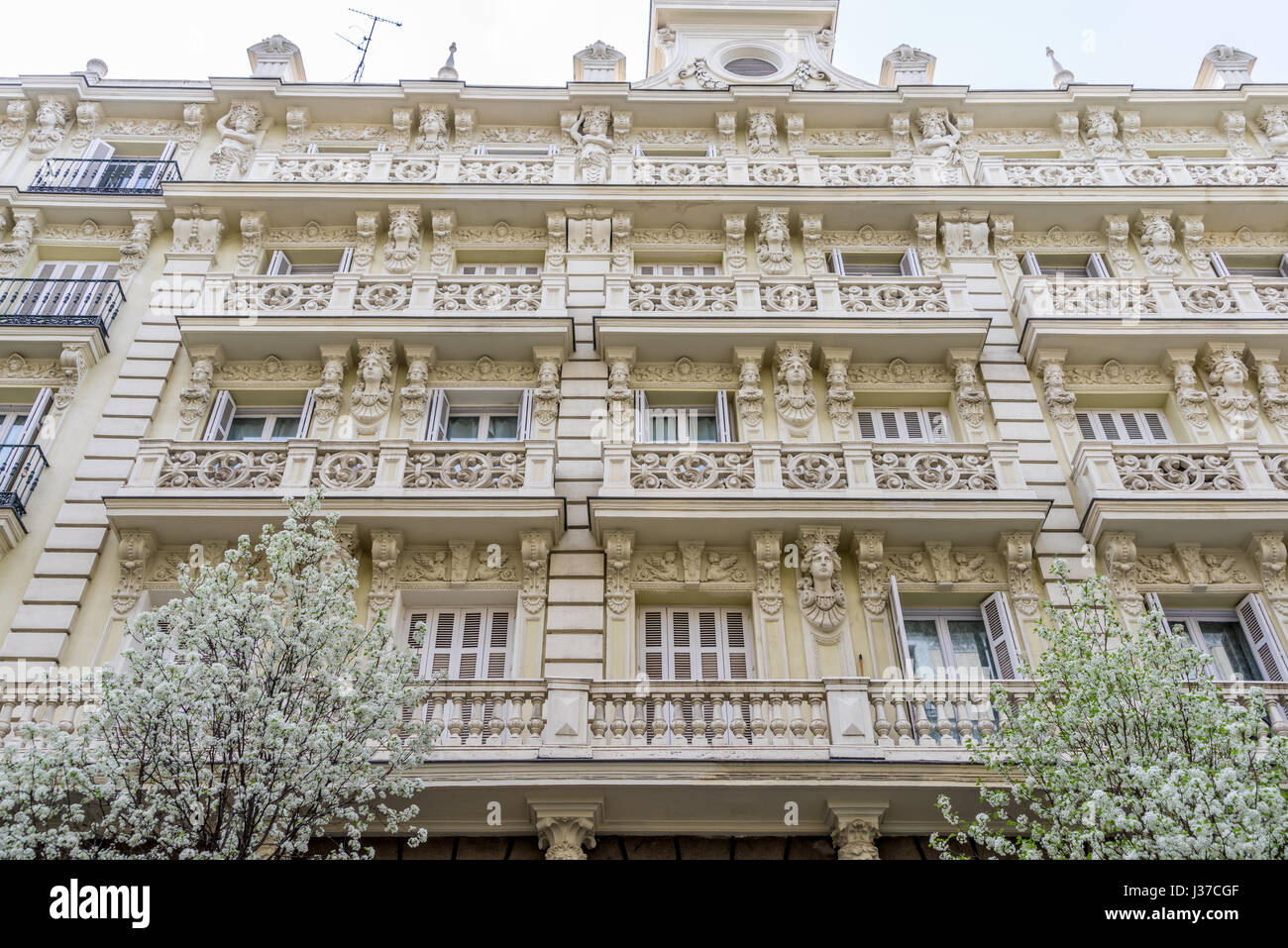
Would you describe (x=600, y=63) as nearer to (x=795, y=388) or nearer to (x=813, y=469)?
(x=795, y=388)

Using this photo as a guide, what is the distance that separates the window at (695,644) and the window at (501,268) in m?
7.86

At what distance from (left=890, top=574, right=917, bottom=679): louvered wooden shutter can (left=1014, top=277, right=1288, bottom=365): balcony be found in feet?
18.8

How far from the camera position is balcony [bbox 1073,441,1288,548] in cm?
1428

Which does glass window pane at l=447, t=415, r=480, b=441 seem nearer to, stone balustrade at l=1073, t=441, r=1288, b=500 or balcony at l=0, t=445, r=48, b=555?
balcony at l=0, t=445, r=48, b=555

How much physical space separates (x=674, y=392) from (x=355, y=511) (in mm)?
5717

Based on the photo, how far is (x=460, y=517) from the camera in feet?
46.9

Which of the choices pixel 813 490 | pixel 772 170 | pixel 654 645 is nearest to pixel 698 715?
pixel 654 645

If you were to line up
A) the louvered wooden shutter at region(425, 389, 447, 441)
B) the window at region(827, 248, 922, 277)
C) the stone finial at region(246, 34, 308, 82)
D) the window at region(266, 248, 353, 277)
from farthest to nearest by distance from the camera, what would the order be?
1. the stone finial at region(246, 34, 308, 82)
2. the window at region(266, 248, 353, 277)
3. the window at region(827, 248, 922, 277)
4. the louvered wooden shutter at region(425, 389, 447, 441)

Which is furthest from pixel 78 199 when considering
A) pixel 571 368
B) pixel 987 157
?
pixel 987 157

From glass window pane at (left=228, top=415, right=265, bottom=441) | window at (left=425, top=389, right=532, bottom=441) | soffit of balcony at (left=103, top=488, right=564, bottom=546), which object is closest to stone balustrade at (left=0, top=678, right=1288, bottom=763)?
soffit of balcony at (left=103, top=488, right=564, bottom=546)

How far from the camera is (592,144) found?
20859 millimetres

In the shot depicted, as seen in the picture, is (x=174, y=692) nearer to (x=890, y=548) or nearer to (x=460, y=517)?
(x=460, y=517)

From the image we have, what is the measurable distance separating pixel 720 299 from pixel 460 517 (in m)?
6.31

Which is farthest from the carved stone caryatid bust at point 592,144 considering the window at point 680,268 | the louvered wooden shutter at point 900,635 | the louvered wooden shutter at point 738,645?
the louvered wooden shutter at point 900,635
